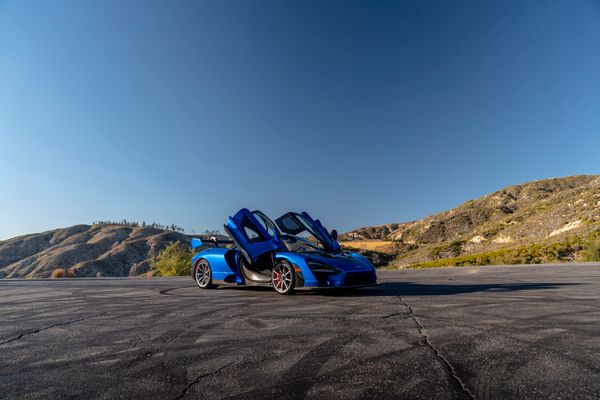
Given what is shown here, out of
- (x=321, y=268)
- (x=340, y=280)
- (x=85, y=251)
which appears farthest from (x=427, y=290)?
(x=85, y=251)

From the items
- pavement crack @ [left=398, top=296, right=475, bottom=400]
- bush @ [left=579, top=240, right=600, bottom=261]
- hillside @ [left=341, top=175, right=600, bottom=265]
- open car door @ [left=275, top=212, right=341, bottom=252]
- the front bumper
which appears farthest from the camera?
hillside @ [left=341, top=175, right=600, bottom=265]

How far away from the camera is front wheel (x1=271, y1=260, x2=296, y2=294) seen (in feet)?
22.9

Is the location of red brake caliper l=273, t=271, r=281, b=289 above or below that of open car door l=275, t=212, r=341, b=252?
below

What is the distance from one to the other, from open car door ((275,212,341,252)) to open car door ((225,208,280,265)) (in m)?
0.51

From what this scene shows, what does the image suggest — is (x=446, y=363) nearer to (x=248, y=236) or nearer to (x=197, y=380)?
(x=197, y=380)

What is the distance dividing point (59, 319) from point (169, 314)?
1.57 meters

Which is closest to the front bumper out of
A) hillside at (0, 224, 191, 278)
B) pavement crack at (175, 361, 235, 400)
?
pavement crack at (175, 361, 235, 400)

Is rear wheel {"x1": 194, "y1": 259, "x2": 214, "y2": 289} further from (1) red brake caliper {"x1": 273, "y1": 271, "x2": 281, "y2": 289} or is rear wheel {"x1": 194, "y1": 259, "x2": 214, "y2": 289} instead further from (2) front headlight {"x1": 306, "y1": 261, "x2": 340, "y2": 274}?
(2) front headlight {"x1": 306, "y1": 261, "x2": 340, "y2": 274}

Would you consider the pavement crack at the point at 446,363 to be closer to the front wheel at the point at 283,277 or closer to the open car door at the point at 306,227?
the front wheel at the point at 283,277

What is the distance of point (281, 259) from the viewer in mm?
7293

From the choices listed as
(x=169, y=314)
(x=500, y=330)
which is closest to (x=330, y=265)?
(x=169, y=314)

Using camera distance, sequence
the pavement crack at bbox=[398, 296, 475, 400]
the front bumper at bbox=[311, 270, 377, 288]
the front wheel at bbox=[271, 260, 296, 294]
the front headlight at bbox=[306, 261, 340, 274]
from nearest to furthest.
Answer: the pavement crack at bbox=[398, 296, 475, 400], the front bumper at bbox=[311, 270, 377, 288], the front headlight at bbox=[306, 261, 340, 274], the front wheel at bbox=[271, 260, 296, 294]

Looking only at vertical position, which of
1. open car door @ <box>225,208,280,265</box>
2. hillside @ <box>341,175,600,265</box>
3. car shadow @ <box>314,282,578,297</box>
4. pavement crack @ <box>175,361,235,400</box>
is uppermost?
hillside @ <box>341,175,600,265</box>

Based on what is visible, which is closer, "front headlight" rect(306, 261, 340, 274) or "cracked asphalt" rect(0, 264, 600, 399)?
"cracked asphalt" rect(0, 264, 600, 399)
